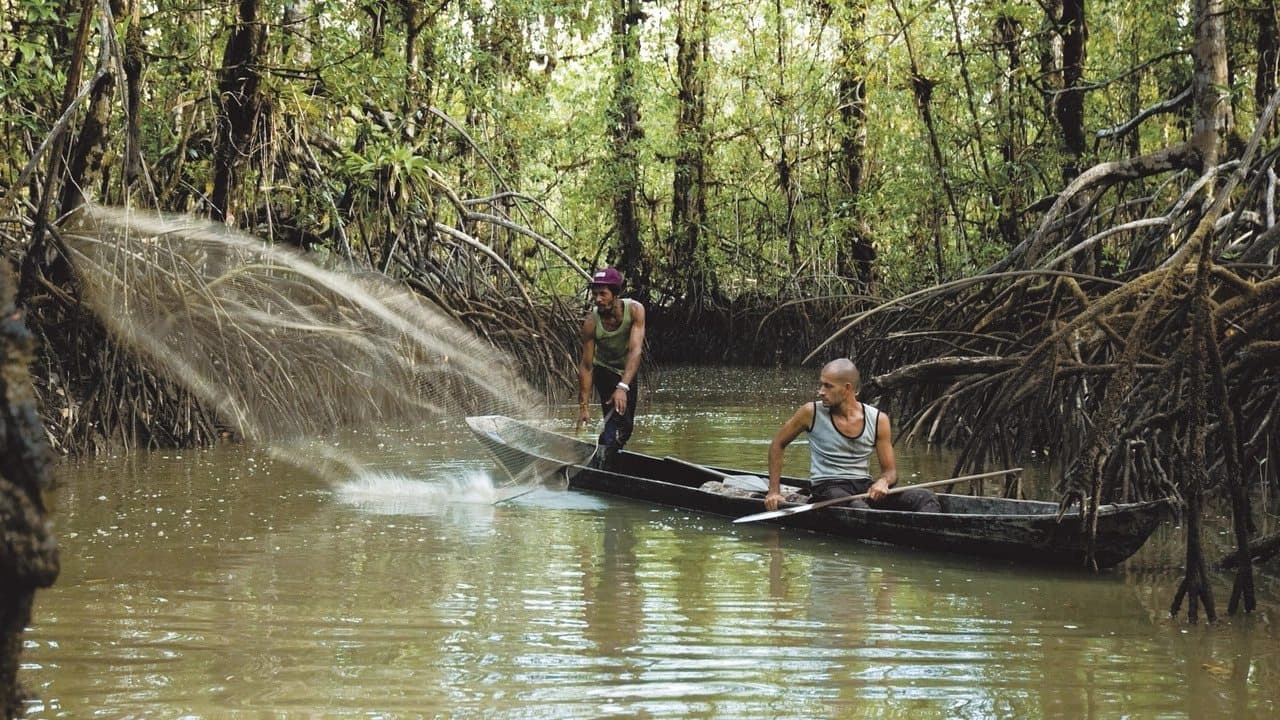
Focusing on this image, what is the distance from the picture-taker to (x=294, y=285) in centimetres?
1011

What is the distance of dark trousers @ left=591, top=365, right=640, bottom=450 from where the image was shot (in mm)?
8477

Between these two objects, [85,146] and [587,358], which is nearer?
[587,358]

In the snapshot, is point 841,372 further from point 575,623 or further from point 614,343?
point 614,343

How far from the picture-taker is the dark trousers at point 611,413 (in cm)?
848

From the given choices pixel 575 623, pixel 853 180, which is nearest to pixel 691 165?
pixel 853 180

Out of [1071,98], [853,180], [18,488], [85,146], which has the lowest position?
[18,488]

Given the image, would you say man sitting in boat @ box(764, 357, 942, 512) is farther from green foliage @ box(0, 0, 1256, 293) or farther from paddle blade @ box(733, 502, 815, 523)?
green foliage @ box(0, 0, 1256, 293)

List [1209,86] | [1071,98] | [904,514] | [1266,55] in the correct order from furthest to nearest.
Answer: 1. [1071,98]
2. [1266,55]
3. [1209,86]
4. [904,514]

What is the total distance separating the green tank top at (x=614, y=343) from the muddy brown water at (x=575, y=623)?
1167 mm

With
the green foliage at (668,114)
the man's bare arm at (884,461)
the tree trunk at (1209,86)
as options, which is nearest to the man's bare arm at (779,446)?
the man's bare arm at (884,461)

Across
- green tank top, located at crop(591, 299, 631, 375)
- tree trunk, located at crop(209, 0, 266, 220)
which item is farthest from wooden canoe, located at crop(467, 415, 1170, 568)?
tree trunk, located at crop(209, 0, 266, 220)

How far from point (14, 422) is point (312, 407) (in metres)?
8.83

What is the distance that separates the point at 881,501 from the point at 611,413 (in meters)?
2.35

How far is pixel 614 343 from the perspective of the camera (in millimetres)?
8555
